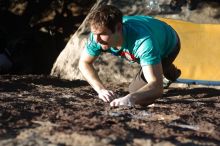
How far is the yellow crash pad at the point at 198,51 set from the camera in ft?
24.2

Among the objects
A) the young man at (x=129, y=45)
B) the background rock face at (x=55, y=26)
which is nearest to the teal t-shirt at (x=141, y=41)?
the young man at (x=129, y=45)

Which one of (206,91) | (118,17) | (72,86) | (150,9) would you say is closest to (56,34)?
(150,9)

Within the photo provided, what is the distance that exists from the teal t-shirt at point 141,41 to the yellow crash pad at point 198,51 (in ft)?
7.76

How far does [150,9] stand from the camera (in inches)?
324

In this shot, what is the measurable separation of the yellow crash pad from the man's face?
311 centimetres

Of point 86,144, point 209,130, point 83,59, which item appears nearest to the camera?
point 86,144

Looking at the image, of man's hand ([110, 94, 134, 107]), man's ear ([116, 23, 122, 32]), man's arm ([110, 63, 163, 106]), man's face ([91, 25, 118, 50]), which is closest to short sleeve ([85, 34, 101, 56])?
man's face ([91, 25, 118, 50])

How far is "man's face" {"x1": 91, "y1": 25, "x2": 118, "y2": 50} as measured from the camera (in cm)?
423

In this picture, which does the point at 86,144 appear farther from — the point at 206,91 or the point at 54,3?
the point at 54,3

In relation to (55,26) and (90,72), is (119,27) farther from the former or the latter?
(55,26)

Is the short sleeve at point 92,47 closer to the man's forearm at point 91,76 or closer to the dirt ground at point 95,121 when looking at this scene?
the man's forearm at point 91,76

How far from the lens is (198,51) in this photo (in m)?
7.56

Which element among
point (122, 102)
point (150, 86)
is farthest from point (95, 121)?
point (150, 86)

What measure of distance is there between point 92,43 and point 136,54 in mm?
426
